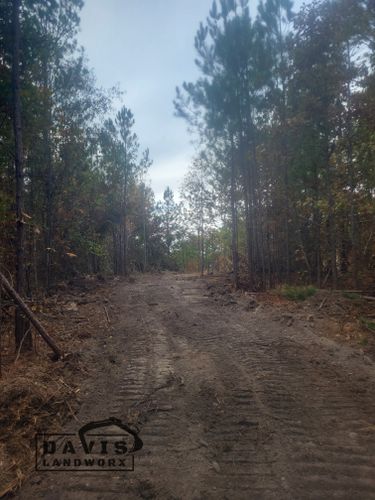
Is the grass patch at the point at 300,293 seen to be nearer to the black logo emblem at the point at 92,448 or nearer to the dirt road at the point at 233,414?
the dirt road at the point at 233,414

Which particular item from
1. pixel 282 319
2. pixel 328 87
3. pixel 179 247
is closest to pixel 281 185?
pixel 328 87

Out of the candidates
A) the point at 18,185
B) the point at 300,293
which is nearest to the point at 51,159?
the point at 18,185

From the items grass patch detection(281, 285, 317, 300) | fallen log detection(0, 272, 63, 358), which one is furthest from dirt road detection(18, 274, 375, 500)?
grass patch detection(281, 285, 317, 300)

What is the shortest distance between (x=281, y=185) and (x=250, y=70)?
4.67 meters

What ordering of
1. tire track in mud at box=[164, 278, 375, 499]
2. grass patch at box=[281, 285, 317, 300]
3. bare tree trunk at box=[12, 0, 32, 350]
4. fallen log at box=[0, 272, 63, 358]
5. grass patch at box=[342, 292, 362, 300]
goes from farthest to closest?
grass patch at box=[281, 285, 317, 300], grass patch at box=[342, 292, 362, 300], bare tree trunk at box=[12, 0, 32, 350], fallen log at box=[0, 272, 63, 358], tire track in mud at box=[164, 278, 375, 499]

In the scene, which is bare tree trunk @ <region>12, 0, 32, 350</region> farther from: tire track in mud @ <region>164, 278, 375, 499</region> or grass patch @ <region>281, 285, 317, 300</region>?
grass patch @ <region>281, 285, 317, 300</region>

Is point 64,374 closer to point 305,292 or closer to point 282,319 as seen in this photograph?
point 282,319

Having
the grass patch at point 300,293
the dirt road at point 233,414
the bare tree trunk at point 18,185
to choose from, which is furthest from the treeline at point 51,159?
the grass patch at point 300,293

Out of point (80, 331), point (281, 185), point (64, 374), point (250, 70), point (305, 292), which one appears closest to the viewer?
point (64, 374)

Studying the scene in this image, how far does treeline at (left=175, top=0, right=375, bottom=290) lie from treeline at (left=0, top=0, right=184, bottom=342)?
14.8 ft

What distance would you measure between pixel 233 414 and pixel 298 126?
10.5 metres

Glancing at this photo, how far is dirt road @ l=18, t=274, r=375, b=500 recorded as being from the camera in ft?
9.18

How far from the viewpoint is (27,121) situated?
25.6 feet

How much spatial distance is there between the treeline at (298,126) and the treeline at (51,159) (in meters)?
4.51
